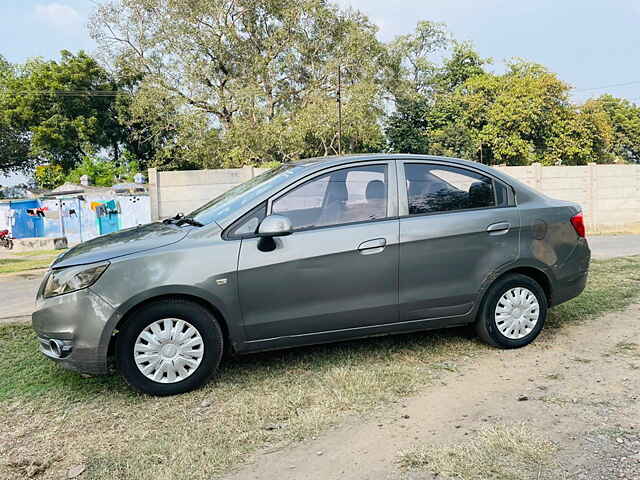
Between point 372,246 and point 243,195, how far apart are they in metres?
1.14

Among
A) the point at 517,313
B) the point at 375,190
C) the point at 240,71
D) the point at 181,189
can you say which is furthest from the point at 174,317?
the point at 240,71

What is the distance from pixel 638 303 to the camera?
605 cm

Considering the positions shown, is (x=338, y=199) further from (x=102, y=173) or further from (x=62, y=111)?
(x=62, y=111)

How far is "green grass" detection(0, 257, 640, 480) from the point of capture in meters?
2.99

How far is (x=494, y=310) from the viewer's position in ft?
14.9

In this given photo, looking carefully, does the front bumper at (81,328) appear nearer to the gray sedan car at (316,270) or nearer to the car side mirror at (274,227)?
the gray sedan car at (316,270)

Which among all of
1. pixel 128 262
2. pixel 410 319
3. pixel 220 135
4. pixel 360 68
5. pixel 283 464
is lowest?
pixel 283 464

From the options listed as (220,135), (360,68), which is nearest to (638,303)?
(220,135)

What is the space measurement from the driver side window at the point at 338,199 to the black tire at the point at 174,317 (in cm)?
94

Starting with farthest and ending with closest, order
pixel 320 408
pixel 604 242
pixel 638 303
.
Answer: pixel 604 242, pixel 638 303, pixel 320 408

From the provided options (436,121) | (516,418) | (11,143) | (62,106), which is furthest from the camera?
(436,121)

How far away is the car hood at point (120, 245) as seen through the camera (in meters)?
3.73

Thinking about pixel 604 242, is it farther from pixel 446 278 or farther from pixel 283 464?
pixel 283 464

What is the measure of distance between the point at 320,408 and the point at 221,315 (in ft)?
3.15
